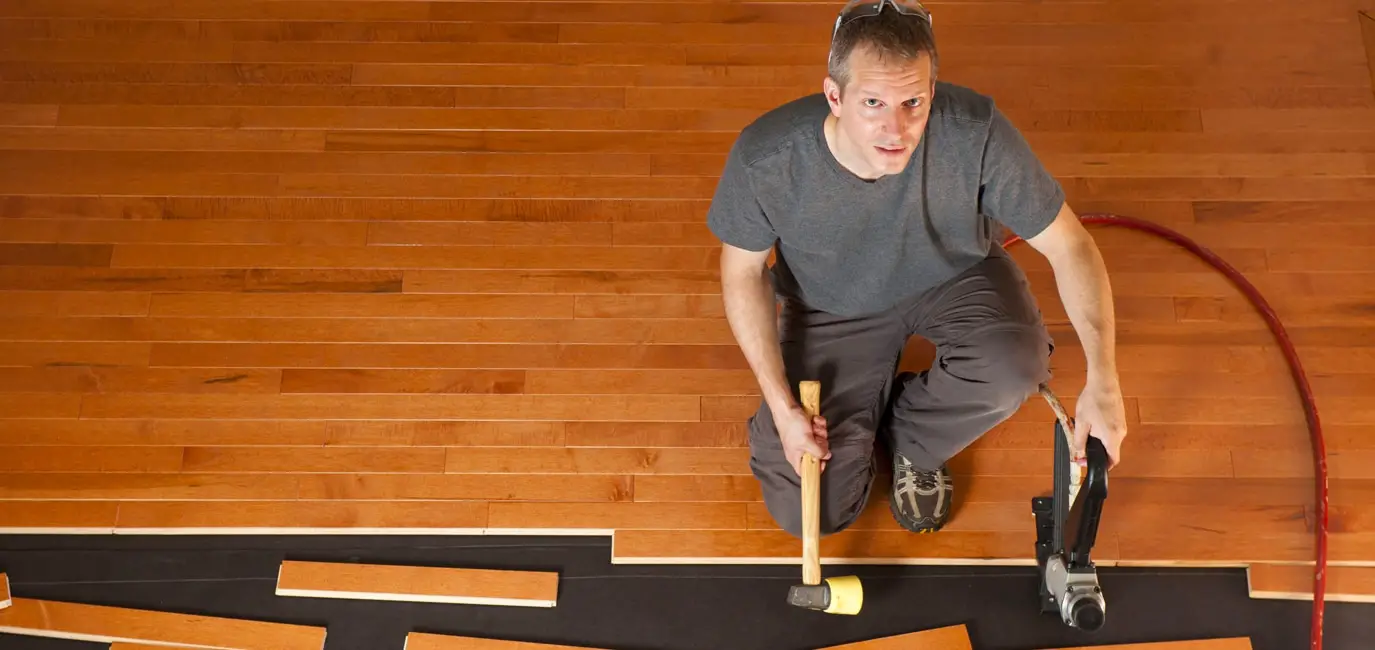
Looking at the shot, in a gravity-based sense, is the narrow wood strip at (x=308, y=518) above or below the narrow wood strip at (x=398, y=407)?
below

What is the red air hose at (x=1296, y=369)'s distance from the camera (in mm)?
2373

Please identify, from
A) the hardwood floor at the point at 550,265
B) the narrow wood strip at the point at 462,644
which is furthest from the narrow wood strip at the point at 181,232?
the narrow wood strip at the point at 462,644

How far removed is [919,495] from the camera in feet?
7.93

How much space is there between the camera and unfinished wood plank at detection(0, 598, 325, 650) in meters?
2.42

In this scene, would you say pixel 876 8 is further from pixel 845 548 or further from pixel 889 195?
pixel 845 548

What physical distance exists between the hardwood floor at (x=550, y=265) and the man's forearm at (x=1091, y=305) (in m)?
0.71

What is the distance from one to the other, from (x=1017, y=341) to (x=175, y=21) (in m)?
2.64

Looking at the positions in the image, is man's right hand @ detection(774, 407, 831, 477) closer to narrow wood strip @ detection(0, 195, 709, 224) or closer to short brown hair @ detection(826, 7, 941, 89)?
short brown hair @ detection(826, 7, 941, 89)

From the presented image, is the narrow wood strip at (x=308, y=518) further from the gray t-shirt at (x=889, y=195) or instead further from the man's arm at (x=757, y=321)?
the gray t-shirt at (x=889, y=195)

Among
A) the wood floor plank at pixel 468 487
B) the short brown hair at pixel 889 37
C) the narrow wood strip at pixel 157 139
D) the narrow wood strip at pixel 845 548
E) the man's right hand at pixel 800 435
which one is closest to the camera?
the short brown hair at pixel 889 37

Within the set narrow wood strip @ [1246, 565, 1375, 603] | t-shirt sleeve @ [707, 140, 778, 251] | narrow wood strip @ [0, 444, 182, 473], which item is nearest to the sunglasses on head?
t-shirt sleeve @ [707, 140, 778, 251]

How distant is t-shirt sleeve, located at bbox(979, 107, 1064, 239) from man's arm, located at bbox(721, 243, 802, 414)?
0.44 m

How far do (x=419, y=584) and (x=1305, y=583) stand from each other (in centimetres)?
202

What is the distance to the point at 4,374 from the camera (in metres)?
2.75
